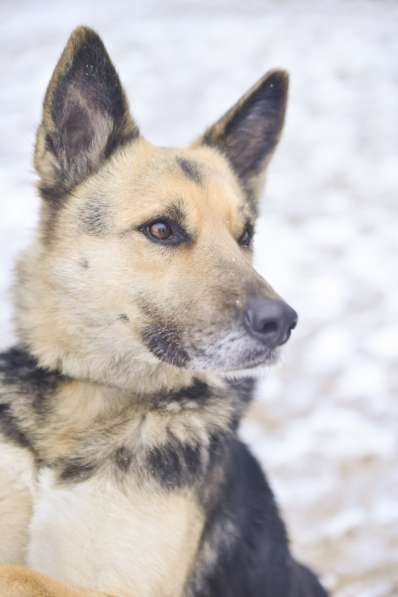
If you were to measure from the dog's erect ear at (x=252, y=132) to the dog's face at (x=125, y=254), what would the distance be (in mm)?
357

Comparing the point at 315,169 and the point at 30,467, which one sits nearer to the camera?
the point at 30,467

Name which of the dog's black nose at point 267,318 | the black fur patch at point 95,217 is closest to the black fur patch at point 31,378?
the black fur patch at point 95,217

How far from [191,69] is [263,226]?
3.58 m

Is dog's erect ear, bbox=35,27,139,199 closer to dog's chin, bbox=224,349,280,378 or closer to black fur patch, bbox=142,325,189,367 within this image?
black fur patch, bbox=142,325,189,367

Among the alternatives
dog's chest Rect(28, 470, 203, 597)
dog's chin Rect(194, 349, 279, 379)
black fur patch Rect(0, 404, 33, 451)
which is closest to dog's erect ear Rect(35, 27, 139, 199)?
black fur patch Rect(0, 404, 33, 451)

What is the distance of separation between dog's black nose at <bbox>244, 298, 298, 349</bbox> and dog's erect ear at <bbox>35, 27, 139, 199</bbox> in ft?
3.72

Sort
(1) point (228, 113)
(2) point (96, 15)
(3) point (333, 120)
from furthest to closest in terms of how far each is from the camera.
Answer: (2) point (96, 15), (3) point (333, 120), (1) point (228, 113)

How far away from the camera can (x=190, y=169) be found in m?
Answer: 3.68

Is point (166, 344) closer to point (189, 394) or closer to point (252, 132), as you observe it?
point (189, 394)

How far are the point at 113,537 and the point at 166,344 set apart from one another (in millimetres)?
845

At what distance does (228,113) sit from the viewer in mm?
4086

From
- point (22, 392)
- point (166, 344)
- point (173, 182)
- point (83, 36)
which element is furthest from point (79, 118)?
point (22, 392)

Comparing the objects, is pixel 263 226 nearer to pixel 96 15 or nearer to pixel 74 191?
pixel 74 191

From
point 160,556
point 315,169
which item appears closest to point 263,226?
point 315,169
